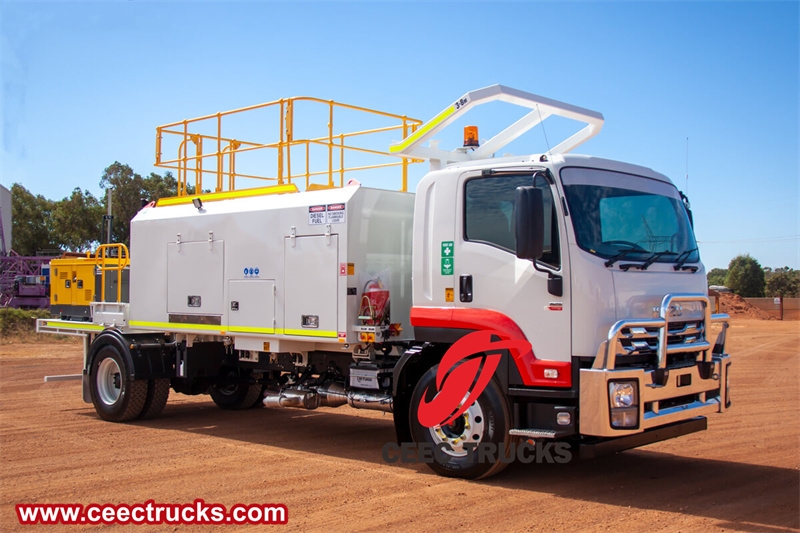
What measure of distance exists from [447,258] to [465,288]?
399mm

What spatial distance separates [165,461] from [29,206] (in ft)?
190

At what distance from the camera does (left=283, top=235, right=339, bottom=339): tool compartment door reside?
29.3ft

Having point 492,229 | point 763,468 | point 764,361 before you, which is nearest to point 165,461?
point 492,229

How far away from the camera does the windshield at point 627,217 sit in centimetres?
724

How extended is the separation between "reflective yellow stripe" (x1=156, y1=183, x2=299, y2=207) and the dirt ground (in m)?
3.21

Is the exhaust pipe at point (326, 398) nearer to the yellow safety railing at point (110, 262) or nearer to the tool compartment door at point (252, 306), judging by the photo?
the tool compartment door at point (252, 306)

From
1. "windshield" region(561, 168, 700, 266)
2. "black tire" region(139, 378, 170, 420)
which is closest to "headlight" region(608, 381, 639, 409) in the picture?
"windshield" region(561, 168, 700, 266)

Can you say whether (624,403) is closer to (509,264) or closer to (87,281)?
(509,264)

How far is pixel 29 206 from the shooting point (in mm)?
59938

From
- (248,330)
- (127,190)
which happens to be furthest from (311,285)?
(127,190)

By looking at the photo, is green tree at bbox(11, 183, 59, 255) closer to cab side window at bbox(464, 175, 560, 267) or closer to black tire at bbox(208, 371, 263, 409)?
black tire at bbox(208, 371, 263, 409)

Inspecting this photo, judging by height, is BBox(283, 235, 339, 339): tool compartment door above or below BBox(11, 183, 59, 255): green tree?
below

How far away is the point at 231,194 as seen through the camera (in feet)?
34.5

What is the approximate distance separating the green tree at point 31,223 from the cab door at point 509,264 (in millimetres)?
57264
